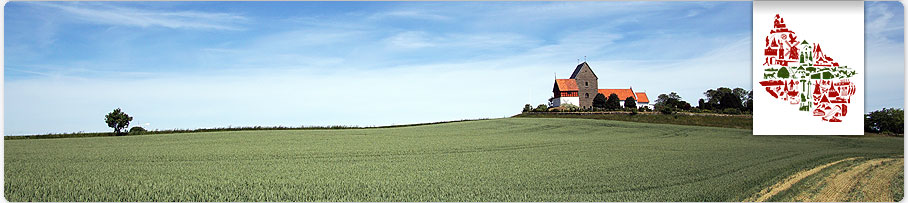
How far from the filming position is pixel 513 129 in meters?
32.3

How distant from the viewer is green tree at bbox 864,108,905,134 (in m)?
27.0

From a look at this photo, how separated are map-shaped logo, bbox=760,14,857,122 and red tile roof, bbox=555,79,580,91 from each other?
131ft

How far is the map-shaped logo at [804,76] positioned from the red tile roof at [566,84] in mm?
39940

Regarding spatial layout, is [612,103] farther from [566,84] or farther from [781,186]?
[781,186]

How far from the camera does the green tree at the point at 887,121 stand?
88.6ft

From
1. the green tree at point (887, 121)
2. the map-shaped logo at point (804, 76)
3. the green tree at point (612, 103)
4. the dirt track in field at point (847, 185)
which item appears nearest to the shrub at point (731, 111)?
the green tree at point (887, 121)

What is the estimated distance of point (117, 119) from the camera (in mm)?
24422

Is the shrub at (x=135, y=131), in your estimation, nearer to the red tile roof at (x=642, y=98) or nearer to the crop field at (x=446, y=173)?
the crop field at (x=446, y=173)

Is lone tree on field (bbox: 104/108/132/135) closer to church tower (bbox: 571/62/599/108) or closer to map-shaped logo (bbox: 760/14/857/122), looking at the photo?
map-shaped logo (bbox: 760/14/857/122)

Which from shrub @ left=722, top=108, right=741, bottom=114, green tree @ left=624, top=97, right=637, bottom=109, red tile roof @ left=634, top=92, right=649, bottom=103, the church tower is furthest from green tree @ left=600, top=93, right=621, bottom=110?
red tile roof @ left=634, top=92, right=649, bottom=103

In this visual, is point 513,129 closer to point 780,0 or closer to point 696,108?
point 696,108

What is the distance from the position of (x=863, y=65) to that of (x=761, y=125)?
8.74ft

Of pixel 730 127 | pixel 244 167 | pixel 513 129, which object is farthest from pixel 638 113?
pixel 244 167

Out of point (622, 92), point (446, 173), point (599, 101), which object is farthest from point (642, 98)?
point (446, 173)
